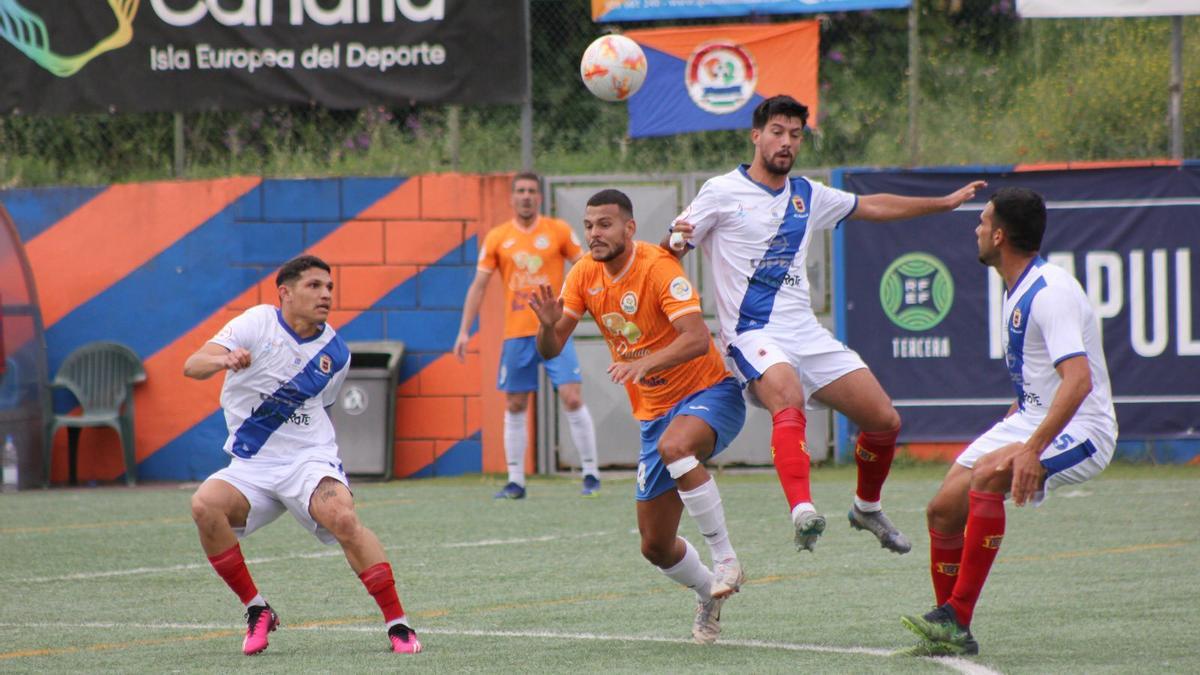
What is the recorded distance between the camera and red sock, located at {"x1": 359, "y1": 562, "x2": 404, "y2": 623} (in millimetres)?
6797

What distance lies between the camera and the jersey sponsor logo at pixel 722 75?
14531 millimetres

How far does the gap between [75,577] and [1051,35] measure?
11160mm

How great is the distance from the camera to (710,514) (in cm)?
706

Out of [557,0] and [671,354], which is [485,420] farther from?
[671,354]

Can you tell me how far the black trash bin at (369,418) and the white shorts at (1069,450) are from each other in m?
8.82

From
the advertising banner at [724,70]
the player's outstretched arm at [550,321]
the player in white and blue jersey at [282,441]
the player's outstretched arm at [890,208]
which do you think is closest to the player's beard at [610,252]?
the player's outstretched arm at [550,321]

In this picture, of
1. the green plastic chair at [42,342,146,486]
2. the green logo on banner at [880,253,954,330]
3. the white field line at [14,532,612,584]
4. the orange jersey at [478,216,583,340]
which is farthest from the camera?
the green plastic chair at [42,342,146,486]

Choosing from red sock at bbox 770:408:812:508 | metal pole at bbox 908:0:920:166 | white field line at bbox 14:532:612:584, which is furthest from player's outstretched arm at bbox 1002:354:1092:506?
metal pole at bbox 908:0:920:166

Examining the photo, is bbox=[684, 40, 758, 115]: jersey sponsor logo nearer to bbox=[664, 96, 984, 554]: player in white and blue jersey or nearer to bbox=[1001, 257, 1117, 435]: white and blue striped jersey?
bbox=[664, 96, 984, 554]: player in white and blue jersey

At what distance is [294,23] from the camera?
14.9 meters

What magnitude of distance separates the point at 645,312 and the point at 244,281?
8.51 meters

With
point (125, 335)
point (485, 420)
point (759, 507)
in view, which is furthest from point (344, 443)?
point (759, 507)

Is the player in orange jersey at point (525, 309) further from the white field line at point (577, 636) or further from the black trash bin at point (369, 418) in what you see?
the white field line at point (577, 636)

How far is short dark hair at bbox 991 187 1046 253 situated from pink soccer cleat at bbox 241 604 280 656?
11.0 feet
